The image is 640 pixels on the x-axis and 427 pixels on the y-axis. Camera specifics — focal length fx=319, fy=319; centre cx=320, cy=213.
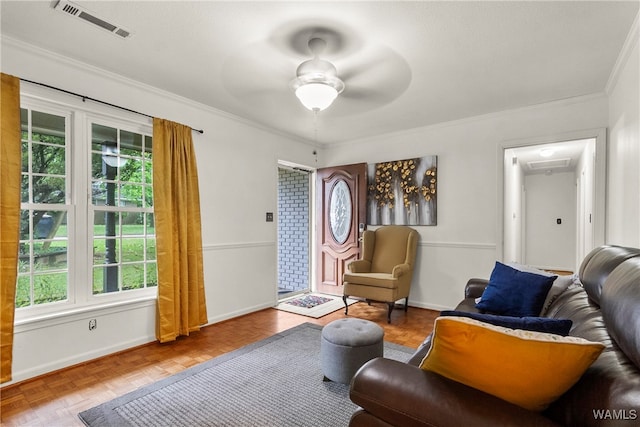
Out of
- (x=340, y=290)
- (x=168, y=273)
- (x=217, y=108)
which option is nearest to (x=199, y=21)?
(x=217, y=108)

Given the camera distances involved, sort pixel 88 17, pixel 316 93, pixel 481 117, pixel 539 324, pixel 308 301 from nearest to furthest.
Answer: pixel 539 324 → pixel 88 17 → pixel 316 93 → pixel 481 117 → pixel 308 301

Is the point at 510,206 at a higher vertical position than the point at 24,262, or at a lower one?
higher

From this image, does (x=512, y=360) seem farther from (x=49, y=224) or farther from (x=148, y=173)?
(x=148, y=173)

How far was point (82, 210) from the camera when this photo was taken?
8.59 ft

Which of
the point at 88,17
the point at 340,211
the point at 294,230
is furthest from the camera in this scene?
the point at 294,230

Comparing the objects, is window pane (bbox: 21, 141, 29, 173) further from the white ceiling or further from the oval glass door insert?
the oval glass door insert

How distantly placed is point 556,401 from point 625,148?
249cm

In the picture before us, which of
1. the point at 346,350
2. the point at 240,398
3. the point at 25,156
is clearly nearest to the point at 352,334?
the point at 346,350

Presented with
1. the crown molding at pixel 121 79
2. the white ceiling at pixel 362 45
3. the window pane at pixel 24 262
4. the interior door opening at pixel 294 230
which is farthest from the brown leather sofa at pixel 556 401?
the interior door opening at pixel 294 230

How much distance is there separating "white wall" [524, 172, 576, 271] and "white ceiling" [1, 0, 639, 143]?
5.15 metres

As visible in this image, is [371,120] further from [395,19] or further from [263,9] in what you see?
[263,9]

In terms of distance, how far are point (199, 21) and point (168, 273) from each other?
212 cm

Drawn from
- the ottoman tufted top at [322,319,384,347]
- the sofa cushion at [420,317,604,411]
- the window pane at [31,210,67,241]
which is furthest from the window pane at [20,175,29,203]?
the sofa cushion at [420,317,604,411]

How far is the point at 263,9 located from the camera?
191cm
